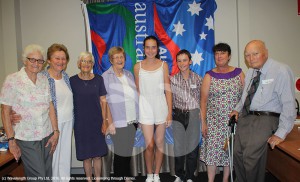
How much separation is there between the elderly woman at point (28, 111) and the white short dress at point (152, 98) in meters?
1.14

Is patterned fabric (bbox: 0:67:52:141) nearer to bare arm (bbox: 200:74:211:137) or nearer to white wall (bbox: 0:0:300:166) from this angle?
white wall (bbox: 0:0:300:166)

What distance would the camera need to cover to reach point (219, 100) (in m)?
2.88

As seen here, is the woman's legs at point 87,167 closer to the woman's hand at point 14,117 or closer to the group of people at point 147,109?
the group of people at point 147,109

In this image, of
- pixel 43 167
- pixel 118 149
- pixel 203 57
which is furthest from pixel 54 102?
pixel 203 57

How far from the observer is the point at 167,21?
3.71 metres

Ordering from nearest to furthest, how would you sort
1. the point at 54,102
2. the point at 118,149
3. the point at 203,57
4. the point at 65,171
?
the point at 54,102 < the point at 65,171 < the point at 118,149 < the point at 203,57

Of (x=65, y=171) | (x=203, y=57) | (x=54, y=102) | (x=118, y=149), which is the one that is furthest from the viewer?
(x=203, y=57)

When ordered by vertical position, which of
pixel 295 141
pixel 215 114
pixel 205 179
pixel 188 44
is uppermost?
pixel 188 44

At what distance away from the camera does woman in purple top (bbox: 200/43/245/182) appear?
9.36 ft

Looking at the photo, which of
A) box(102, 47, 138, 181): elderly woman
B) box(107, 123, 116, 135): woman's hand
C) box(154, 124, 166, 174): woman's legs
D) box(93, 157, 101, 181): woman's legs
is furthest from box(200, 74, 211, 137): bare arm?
box(93, 157, 101, 181): woman's legs

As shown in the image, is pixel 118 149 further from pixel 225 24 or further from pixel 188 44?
pixel 225 24

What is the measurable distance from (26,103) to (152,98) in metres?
1.39

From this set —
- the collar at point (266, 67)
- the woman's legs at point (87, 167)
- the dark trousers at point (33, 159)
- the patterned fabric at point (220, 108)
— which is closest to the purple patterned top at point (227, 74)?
the patterned fabric at point (220, 108)

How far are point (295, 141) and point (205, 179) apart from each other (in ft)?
5.06
